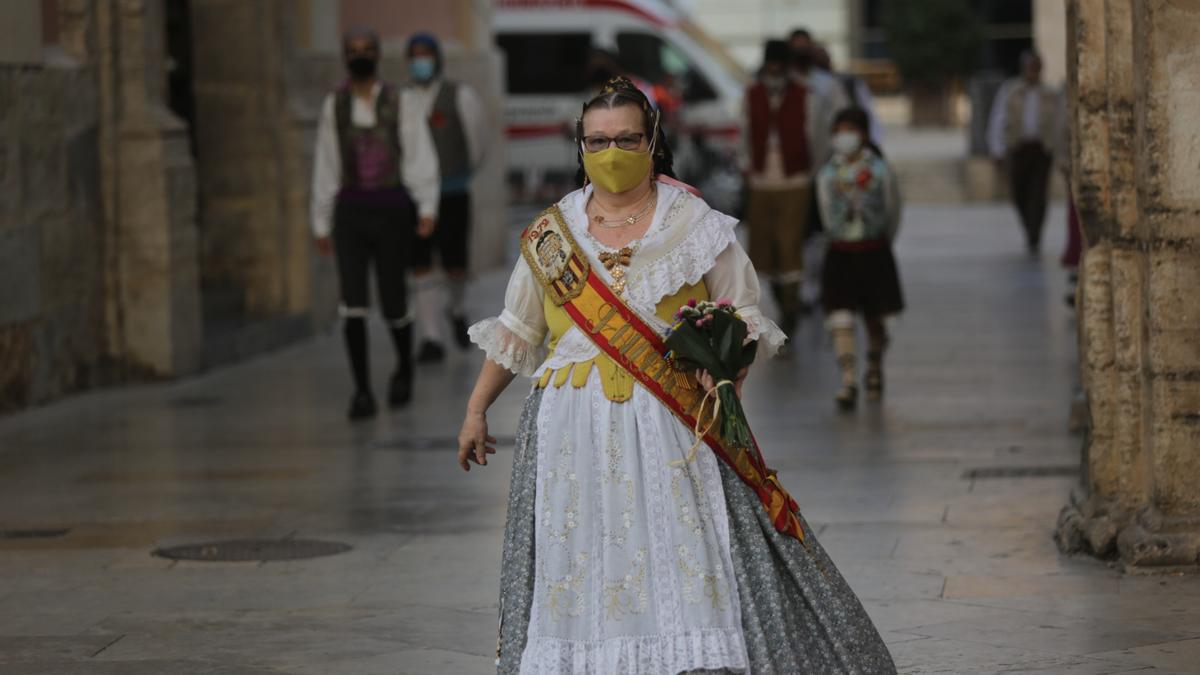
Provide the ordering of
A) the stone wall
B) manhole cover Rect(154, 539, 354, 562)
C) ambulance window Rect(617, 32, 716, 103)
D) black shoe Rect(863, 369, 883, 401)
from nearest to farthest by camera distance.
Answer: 1. manhole cover Rect(154, 539, 354, 562)
2. the stone wall
3. black shoe Rect(863, 369, 883, 401)
4. ambulance window Rect(617, 32, 716, 103)

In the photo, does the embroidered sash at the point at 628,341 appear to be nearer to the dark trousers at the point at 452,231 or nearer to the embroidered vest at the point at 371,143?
the embroidered vest at the point at 371,143

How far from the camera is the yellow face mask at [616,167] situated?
5.76m

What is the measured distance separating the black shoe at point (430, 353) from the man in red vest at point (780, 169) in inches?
81.8

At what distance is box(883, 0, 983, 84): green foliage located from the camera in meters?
43.5

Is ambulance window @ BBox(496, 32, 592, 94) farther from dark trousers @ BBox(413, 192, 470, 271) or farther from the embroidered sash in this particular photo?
the embroidered sash

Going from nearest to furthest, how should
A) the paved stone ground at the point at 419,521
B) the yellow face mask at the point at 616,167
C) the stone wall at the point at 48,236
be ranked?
the yellow face mask at the point at 616,167
the paved stone ground at the point at 419,521
the stone wall at the point at 48,236

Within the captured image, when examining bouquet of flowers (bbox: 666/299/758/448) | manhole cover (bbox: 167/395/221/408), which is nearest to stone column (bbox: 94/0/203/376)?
manhole cover (bbox: 167/395/221/408)

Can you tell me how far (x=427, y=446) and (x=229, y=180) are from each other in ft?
17.8

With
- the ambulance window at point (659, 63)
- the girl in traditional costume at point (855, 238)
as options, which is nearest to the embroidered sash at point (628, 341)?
the girl in traditional costume at point (855, 238)

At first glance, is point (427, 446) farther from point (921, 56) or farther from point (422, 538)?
point (921, 56)

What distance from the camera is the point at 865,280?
40.9ft

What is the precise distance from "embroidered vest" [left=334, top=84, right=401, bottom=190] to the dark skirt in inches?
91.9

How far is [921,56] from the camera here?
1732 inches

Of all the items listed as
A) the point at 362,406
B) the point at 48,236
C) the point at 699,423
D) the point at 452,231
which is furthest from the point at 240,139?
the point at 699,423
